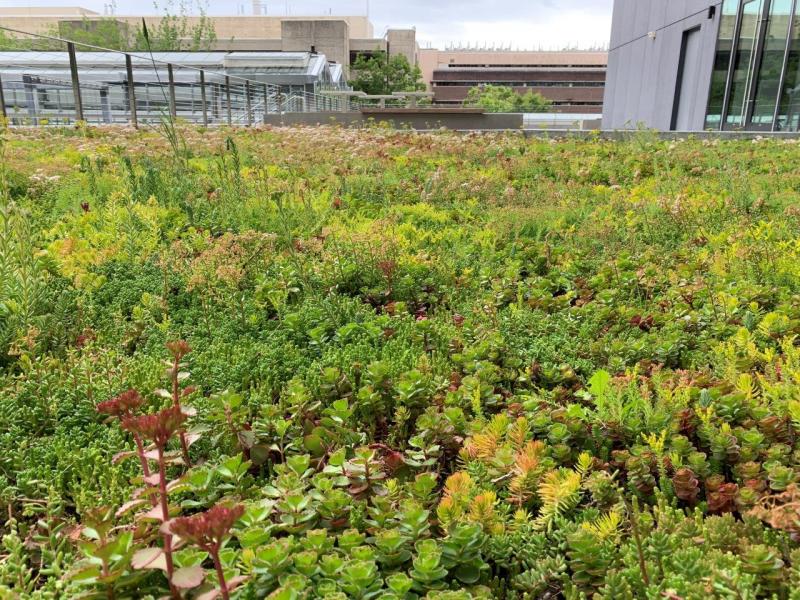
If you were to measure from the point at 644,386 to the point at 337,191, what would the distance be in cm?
447

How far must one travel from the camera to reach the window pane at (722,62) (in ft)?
57.8

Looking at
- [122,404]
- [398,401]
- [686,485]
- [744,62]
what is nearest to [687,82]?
[744,62]

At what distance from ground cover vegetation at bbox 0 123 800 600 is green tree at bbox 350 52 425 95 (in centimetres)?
7034

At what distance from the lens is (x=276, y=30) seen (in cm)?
9750

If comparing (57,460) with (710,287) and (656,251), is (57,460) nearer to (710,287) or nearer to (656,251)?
(710,287)

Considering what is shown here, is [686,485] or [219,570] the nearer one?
[219,570]

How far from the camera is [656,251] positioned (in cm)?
418

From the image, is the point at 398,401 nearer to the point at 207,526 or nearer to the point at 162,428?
the point at 162,428

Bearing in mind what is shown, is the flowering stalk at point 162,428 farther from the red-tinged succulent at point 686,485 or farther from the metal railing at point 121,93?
the metal railing at point 121,93

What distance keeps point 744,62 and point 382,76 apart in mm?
58812

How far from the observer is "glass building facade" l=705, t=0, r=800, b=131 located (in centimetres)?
1493

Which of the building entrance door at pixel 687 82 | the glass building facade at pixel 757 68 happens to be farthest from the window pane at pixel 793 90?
the building entrance door at pixel 687 82

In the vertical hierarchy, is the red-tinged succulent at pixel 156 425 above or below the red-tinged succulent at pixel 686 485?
above

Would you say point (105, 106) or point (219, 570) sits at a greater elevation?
point (105, 106)
